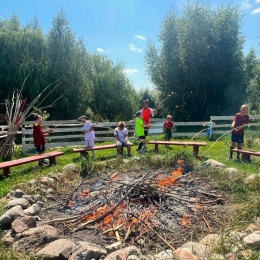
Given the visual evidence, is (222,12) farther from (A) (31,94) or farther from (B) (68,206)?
(B) (68,206)

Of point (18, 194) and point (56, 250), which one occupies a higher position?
point (18, 194)

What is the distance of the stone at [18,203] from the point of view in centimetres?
451

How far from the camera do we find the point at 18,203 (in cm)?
456

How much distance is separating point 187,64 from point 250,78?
482cm

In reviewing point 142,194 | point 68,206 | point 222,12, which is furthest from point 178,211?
point 222,12

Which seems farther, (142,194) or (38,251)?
(142,194)

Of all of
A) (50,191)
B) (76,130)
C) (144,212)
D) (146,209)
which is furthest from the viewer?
(76,130)

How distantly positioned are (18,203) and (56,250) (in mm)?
1678

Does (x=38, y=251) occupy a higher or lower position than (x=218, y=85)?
lower

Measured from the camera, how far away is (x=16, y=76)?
16.6 m

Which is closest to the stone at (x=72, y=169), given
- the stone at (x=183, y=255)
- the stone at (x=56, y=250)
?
the stone at (x=56, y=250)

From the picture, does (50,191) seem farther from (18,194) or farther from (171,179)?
(171,179)

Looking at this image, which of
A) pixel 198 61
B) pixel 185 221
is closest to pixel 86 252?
pixel 185 221

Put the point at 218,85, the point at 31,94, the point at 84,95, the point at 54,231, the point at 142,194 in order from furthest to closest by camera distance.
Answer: the point at 218,85 → the point at 84,95 → the point at 31,94 → the point at 142,194 → the point at 54,231
